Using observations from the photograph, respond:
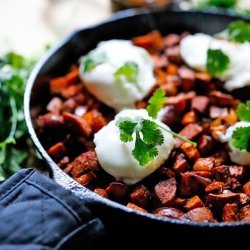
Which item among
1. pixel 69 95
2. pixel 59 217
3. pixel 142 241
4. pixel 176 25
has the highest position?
pixel 176 25

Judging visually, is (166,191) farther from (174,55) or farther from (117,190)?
(174,55)

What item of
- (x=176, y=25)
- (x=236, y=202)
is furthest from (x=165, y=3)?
(x=236, y=202)

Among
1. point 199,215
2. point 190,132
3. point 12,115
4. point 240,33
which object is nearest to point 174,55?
point 240,33

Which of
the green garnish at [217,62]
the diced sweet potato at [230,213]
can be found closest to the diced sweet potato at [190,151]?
the diced sweet potato at [230,213]

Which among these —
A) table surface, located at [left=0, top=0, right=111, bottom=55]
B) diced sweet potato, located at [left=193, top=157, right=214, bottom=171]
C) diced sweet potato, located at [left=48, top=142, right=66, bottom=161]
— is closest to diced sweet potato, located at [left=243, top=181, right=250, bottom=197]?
diced sweet potato, located at [left=193, top=157, right=214, bottom=171]

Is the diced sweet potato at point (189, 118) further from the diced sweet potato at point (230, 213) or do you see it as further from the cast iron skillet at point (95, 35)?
the cast iron skillet at point (95, 35)

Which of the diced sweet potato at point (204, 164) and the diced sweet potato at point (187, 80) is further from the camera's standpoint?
→ the diced sweet potato at point (187, 80)

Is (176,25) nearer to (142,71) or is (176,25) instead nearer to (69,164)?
(142,71)
